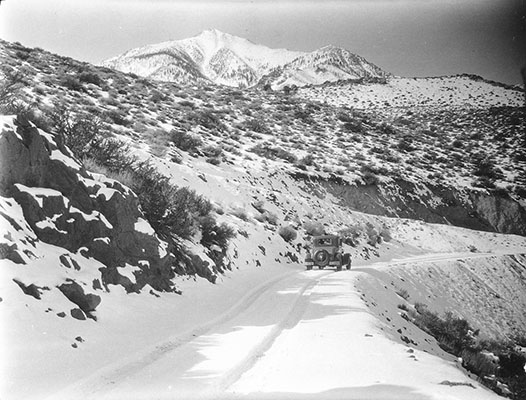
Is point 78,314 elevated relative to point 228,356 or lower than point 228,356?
elevated

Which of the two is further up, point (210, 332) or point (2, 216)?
point (2, 216)

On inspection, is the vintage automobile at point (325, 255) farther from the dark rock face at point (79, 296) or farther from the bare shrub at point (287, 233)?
the dark rock face at point (79, 296)

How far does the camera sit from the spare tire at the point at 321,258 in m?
20.9

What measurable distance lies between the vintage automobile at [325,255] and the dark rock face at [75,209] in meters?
10.6

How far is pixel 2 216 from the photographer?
286 inches

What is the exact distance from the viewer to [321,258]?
21016mm

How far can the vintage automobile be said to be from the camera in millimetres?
21016

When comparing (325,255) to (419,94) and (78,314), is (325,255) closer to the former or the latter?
(78,314)

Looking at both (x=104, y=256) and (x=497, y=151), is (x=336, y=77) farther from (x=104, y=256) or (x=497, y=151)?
(x=104, y=256)

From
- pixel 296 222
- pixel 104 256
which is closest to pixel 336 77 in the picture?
pixel 296 222

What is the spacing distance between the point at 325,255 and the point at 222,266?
22.6 feet

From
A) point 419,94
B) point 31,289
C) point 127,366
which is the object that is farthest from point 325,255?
point 419,94

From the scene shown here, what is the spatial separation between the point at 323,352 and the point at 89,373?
3.44m

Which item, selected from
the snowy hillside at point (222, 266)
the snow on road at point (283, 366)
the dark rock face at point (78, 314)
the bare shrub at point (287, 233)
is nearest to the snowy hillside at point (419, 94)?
the snowy hillside at point (222, 266)
